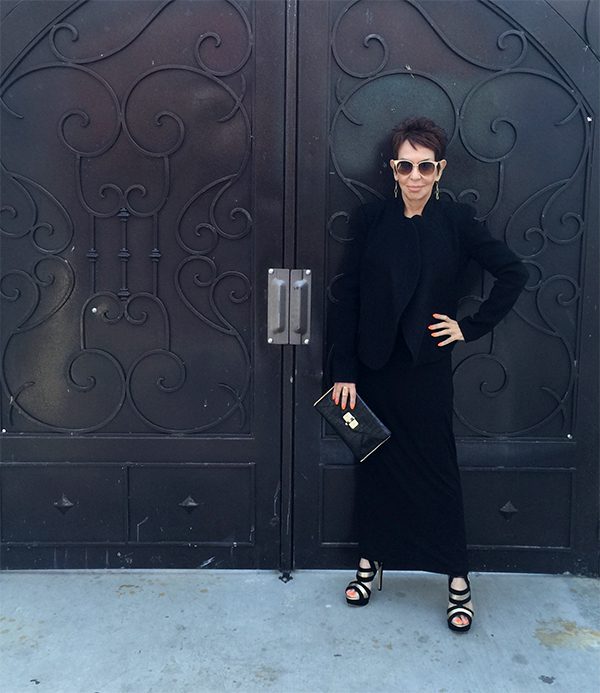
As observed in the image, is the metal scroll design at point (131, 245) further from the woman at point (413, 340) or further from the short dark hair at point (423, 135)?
the short dark hair at point (423, 135)

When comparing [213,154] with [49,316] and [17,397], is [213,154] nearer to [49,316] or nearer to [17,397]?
[49,316]

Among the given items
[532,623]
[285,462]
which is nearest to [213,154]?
[285,462]

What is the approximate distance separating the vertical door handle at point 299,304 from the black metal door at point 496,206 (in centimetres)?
5

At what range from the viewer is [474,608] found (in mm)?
3035

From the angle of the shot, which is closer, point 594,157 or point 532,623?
point 532,623

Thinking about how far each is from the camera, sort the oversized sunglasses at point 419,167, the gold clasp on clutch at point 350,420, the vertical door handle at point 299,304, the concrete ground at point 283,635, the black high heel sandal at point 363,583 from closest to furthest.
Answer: the concrete ground at point 283,635 → the oversized sunglasses at point 419,167 → the gold clasp on clutch at point 350,420 → the black high heel sandal at point 363,583 → the vertical door handle at point 299,304

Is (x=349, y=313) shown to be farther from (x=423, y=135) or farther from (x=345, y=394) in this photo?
(x=423, y=135)

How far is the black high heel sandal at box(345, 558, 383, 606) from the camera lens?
3.05m

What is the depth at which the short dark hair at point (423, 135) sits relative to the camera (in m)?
2.83

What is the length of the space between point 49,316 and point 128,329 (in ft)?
1.19

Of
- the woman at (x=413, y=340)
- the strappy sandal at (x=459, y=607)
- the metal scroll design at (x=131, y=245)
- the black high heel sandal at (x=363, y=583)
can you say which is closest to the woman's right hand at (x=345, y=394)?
the woman at (x=413, y=340)

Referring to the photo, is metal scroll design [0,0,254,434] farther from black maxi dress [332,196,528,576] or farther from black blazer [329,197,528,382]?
black maxi dress [332,196,528,576]

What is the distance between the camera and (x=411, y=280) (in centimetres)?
282

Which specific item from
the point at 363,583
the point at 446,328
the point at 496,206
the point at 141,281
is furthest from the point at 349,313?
the point at 363,583
